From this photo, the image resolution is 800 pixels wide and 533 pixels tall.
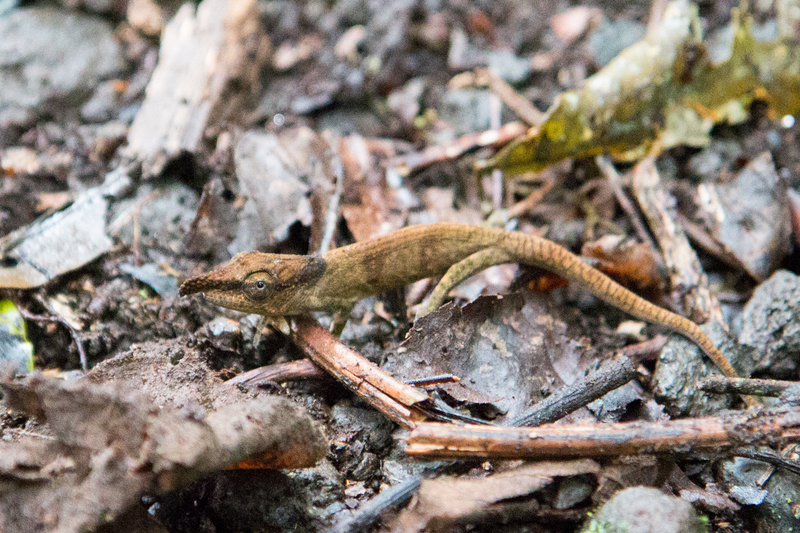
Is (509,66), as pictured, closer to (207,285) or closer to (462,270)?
(462,270)

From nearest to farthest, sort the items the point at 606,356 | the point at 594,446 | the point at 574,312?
the point at 594,446
the point at 606,356
the point at 574,312

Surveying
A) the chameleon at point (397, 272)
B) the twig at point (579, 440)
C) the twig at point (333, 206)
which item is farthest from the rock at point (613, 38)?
the twig at point (579, 440)

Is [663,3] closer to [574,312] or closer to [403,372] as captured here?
[574,312]

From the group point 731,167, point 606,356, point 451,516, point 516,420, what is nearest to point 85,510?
point 451,516

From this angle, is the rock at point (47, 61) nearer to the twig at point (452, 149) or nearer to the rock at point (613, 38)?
the twig at point (452, 149)

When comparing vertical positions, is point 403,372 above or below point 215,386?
below

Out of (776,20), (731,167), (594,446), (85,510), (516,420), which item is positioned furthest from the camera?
(776,20)

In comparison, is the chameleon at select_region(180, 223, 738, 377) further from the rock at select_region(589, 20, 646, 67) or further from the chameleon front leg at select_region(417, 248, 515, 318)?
the rock at select_region(589, 20, 646, 67)
